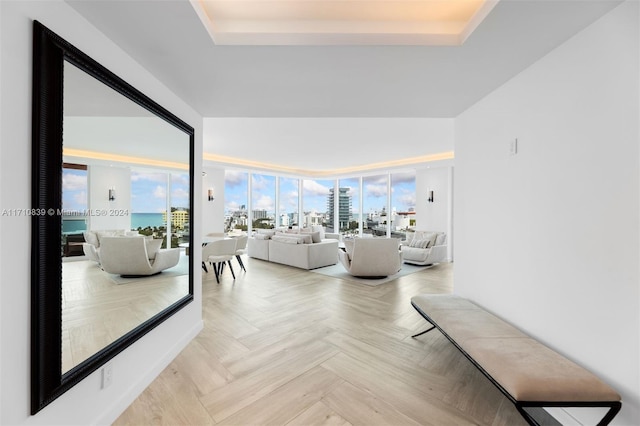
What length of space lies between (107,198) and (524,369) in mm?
2653

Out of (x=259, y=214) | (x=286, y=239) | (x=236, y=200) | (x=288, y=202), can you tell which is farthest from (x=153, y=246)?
(x=288, y=202)

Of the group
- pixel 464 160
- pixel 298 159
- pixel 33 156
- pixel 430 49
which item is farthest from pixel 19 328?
pixel 298 159

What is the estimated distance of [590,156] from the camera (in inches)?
59.5

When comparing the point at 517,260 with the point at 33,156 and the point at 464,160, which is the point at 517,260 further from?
the point at 33,156

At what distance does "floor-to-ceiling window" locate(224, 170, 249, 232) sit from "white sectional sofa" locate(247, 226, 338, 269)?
1.90 metres

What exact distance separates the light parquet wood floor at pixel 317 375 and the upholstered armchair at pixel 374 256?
1.42 meters

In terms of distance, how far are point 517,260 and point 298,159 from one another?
5879 millimetres

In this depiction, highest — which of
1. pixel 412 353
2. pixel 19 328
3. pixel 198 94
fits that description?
pixel 198 94

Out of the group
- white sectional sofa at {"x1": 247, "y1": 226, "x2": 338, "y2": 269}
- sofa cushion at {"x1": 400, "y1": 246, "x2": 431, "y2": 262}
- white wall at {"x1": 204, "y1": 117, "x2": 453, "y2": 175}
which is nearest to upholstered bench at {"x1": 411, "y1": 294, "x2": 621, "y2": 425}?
white wall at {"x1": 204, "y1": 117, "x2": 453, "y2": 175}

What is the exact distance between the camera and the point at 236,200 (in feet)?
28.0

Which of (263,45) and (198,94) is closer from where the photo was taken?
(263,45)

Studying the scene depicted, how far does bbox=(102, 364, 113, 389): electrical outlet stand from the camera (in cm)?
162

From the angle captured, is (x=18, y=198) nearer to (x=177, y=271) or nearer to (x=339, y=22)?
(x=177, y=271)

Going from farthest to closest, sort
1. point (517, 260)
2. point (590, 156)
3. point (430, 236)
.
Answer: point (430, 236) < point (517, 260) < point (590, 156)
